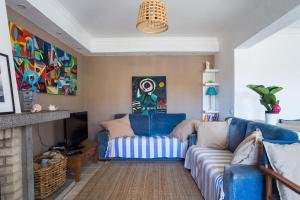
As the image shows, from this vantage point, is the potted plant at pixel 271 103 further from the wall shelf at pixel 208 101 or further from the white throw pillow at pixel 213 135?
the wall shelf at pixel 208 101

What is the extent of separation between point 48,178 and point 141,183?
126 cm

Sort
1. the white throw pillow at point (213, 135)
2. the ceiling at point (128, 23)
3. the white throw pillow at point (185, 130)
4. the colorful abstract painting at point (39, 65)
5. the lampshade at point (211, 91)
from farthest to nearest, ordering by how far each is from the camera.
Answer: the lampshade at point (211, 91), the white throw pillow at point (185, 130), the white throw pillow at point (213, 135), the ceiling at point (128, 23), the colorful abstract painting at point (39, 65)

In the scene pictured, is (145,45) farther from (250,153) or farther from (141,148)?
(250,153)

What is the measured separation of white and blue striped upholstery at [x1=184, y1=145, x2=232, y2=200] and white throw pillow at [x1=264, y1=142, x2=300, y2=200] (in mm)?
520

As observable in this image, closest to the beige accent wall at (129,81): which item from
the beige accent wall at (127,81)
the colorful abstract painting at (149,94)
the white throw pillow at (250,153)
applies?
the beige accent wall at (127,81)

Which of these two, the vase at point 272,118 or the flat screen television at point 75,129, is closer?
the vase at point 272,118

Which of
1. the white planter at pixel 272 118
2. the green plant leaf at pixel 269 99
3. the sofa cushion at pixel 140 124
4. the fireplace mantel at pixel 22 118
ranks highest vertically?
the green plant leaf at pixel 269 99

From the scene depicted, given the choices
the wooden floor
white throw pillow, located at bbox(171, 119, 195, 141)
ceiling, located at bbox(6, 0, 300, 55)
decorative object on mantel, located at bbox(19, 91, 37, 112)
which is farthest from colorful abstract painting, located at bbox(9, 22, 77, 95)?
white throw pillow, located at bbox(171, 119, 195, 141)

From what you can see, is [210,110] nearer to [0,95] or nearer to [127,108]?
[127,108]

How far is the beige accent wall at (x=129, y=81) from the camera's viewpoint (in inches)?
192

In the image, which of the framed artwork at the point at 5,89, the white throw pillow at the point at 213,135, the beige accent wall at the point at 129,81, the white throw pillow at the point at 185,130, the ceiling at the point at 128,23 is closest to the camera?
the framed artwork at the point at 5,89

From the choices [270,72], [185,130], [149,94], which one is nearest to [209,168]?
[185,130]

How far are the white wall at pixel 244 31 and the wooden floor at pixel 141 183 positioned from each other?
5.52ft

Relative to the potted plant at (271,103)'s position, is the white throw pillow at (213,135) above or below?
below
